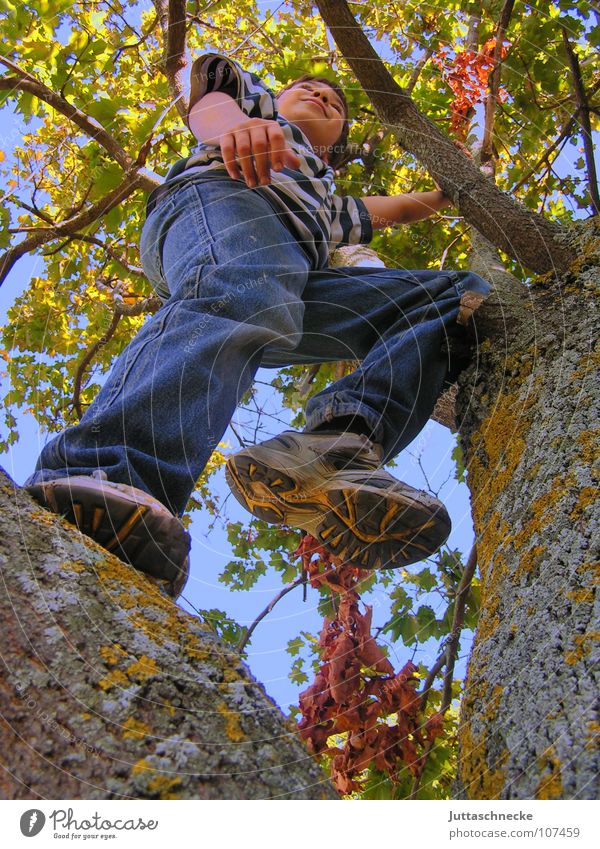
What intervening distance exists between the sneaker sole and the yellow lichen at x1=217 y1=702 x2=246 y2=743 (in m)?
1.12

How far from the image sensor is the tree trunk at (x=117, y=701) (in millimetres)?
792

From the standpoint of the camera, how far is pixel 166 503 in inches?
61.1

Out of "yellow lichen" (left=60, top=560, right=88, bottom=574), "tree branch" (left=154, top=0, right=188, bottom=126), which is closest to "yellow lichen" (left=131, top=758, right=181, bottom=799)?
"yellow lichen" (left=60, top=560, right=88, bottom=574)

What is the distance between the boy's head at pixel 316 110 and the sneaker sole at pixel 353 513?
1.73m

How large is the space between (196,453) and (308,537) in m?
1.66

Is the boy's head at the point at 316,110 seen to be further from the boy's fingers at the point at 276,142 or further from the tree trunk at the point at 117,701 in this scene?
the tree trunk at the point at 117,701

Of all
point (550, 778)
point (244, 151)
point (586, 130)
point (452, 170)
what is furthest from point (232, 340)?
point (586, 130)

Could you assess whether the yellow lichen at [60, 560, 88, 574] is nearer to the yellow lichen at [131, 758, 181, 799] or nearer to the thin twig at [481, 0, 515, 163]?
the yellow lichen at [131, 758, 181, 799]

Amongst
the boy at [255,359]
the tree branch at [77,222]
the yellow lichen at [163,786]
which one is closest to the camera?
the yellow lichen at [163,786]

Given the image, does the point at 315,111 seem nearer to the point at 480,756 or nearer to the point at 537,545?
the point at 537,545

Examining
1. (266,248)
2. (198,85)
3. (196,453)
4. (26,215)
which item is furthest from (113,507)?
(26,215)

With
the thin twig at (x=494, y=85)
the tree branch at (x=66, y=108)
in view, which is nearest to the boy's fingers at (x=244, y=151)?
the tree branch at (x=66, y=108)

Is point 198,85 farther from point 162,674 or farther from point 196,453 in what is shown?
point 162,674

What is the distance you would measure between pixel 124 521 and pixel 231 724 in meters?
0.52
